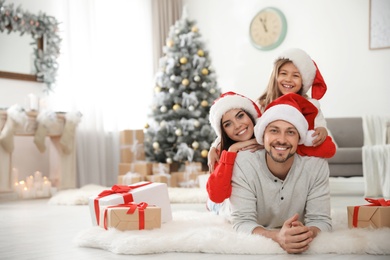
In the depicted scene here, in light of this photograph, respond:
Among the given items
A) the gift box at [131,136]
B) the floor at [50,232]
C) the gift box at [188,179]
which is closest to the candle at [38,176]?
the floor at [50,232]

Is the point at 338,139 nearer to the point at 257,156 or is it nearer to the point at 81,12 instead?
the point at 81,12

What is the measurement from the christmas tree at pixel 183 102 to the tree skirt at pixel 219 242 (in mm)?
3672

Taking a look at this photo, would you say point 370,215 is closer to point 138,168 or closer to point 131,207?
point 131,207

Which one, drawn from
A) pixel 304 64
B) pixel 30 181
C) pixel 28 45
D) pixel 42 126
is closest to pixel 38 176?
pixel 30 181

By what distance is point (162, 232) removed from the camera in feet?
9.31

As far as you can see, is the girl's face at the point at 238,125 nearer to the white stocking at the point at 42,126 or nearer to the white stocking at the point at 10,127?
the white stocking at the point at 10,127

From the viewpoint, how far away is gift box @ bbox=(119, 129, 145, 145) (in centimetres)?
679

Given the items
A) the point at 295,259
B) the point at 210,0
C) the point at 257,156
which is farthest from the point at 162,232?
the point at 210,0

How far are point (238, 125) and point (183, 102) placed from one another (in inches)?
139

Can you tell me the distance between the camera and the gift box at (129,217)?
2.84m

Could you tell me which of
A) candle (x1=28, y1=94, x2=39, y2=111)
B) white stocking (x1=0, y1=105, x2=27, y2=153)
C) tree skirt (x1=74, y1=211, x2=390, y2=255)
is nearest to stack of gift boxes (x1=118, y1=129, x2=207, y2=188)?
candle (x1=28, y1=94, x2=39, y2=111)

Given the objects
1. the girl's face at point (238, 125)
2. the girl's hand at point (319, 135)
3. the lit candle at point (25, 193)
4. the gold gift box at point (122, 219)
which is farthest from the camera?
the lit candle at point (25, 193)

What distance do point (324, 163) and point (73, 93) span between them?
14.8ft

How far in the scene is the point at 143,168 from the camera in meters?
6.52
